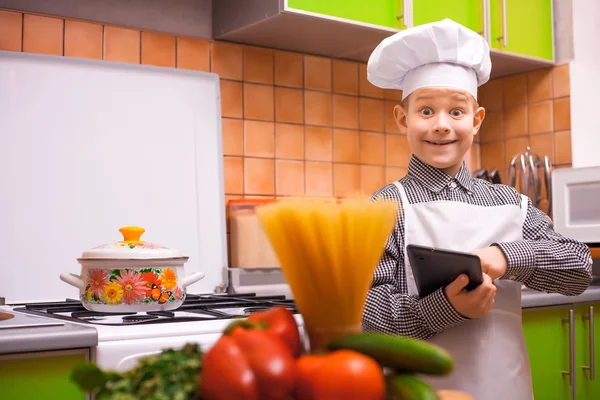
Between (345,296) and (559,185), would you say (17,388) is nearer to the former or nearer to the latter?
(345,296)

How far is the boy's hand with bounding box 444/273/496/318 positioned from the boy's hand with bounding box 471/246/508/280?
0.29ft

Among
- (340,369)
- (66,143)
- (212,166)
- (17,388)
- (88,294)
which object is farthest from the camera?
(212,166)

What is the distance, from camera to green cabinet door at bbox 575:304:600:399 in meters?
1.89

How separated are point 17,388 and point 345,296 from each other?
70cm

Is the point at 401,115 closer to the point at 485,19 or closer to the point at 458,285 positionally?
the point at 458,285

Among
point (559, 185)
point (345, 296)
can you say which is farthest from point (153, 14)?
point (345, 296)

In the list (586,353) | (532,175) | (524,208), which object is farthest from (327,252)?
(532,175)

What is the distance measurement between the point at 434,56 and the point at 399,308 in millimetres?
375

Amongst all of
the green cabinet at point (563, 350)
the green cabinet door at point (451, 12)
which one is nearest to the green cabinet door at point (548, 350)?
the green cabinet at point (563, 350)

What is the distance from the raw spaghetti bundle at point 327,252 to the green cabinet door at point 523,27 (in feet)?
6.02

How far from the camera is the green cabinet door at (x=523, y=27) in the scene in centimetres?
220

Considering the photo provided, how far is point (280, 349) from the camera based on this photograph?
1.39ft

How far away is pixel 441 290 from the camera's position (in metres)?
0.89

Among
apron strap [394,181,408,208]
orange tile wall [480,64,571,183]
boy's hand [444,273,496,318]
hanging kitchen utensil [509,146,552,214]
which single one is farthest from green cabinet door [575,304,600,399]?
boy's hand [444,273,496,318]
